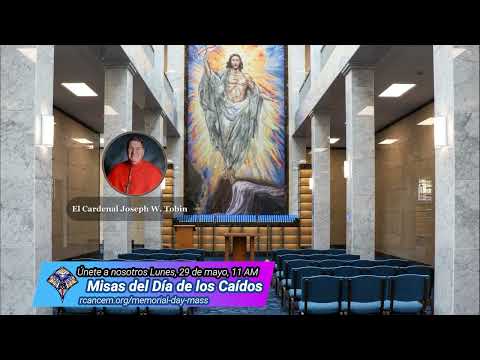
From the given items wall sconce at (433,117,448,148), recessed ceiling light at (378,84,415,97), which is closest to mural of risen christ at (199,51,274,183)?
recessed ceiling light at (378,84,415,97)

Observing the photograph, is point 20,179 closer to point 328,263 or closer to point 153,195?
point 328,263

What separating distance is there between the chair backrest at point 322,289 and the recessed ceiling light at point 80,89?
33.8 ft

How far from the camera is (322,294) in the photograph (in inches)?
269

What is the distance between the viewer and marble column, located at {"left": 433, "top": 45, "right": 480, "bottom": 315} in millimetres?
6379

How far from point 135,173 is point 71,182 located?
1111 centimetres

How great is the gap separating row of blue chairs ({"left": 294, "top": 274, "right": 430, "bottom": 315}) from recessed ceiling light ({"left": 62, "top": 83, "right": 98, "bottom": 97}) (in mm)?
10344

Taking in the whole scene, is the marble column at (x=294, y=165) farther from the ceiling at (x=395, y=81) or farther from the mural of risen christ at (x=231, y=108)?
the mural of risen christ at (x=231, y=108)

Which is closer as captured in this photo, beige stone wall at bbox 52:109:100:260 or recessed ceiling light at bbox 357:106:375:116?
recessed ceiling light at bbox 357:106:375:116

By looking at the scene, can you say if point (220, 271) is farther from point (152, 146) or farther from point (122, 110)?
point (122, 110)

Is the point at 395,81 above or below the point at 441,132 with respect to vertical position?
above

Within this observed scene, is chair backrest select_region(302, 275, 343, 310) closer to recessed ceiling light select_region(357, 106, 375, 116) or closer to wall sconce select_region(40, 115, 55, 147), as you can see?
wall sconce select_region(40, 115, 55, 147)

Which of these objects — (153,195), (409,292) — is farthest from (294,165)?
(409,292)
